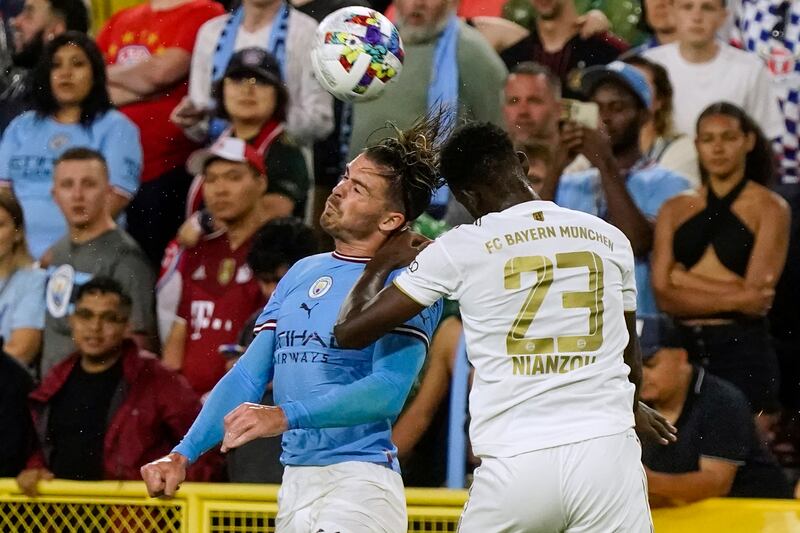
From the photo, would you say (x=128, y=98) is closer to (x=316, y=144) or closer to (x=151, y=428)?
(x=316, y=144)

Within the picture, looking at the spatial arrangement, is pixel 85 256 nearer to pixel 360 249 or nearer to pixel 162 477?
pixel 360 249

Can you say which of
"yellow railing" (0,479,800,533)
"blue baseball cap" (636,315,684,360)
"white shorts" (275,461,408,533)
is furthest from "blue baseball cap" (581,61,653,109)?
"white shorts" (275,461,408,533)

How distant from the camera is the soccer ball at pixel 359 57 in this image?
573cm

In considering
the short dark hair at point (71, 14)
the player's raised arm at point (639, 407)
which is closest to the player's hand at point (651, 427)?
the player's raised arm at point (639, 407)

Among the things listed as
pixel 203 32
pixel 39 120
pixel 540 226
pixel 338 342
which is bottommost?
pixel 338 342

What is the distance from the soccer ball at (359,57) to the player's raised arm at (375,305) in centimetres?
176

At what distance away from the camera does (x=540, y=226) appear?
378 centimetres

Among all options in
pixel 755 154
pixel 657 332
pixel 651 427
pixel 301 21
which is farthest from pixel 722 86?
pixel 651 427

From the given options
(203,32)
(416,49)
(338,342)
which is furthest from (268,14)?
(338,342)

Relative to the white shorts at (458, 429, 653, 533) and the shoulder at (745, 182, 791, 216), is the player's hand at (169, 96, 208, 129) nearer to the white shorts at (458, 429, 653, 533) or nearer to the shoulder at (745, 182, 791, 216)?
the shoulder at (745, 182, 791, 216)

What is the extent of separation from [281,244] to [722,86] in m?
2.31

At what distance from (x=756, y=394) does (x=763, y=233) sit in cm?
75

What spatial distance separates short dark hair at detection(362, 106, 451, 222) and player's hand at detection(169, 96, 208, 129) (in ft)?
10.9

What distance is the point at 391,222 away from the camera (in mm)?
4363
